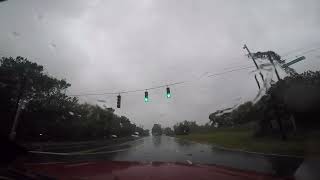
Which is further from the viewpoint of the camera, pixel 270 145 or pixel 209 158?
pixel 270 145

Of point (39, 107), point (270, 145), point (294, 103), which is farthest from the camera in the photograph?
point (39, 107)

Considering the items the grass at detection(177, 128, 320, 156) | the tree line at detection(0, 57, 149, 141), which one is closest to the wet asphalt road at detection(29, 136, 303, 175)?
the grass at detection(177, 128, 320, 156)

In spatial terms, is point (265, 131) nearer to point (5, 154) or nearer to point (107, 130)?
point (5, 154)

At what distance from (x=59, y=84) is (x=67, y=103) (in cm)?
406

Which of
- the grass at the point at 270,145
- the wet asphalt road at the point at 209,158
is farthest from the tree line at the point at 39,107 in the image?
the grass at the point at 270,145

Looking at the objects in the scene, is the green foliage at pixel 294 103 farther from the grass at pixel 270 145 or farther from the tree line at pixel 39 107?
the tree line at pixel 39 107

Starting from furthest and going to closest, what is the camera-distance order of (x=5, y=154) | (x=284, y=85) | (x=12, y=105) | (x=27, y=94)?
(x=27, y=94), (x=12, y=105), (x=284, y=85), (x=5, y=154)

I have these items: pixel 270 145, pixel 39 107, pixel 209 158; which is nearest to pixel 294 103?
pixel 270 145

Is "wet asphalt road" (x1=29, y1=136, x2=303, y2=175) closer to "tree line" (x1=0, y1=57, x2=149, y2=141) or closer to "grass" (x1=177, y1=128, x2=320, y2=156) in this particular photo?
"grass" (x1=177, y1=128, x2=320, y2=156)

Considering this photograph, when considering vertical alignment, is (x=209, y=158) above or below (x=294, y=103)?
below

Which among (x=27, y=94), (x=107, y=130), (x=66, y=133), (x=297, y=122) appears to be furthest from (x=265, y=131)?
(x=107, y=130)

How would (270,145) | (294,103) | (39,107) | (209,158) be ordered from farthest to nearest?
1. (39,107)
2. (294,103)
3. (270,145)
4. (209,158)

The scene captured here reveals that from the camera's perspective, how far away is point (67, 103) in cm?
6056

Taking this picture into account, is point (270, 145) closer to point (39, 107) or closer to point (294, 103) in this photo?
point (294, 103)
